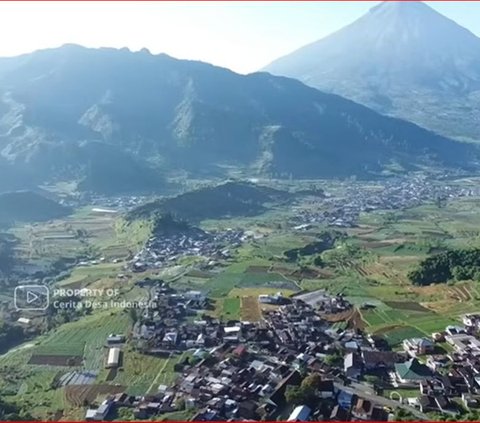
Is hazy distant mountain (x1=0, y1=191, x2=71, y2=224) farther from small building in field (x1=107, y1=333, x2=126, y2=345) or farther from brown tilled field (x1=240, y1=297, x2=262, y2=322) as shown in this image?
small building in field (x1=107, y1=333, x2=126, y2=345)

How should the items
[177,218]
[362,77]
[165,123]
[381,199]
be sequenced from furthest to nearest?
[362,77]
[165,123]
[381,199]
[177,218]

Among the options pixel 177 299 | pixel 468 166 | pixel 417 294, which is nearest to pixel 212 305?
pixel 177 299

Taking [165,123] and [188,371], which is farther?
[165,123]

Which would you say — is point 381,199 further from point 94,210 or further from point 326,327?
point 326,327

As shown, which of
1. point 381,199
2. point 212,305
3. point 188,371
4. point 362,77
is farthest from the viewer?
point 362,77

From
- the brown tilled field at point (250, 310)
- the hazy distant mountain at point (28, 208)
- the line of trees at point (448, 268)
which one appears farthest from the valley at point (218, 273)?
the hazy distant mountain at point (28, 208)

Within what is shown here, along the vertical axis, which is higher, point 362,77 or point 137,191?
point 362,77
